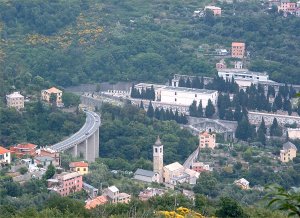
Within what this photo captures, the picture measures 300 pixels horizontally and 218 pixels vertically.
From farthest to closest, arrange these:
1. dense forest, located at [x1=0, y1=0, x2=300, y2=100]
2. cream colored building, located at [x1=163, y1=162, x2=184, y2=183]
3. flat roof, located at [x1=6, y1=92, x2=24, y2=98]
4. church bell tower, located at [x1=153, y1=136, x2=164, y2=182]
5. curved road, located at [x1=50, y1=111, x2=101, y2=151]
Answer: dense forest, located at [x1=0, y1=0, x2=300, y2=100] → flat roof, located at [x1=6, y1=92, x2=24, y2=98] → curved road, located at [x1=50, y1=111, x2=101, y2=151] → church bell tower, located at [x1=153, y1=136, x2=164, y2=182] → cream colored building, located at [x1=163, y1=162, x2=184, y2=183]

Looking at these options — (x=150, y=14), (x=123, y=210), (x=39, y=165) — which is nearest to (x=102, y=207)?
(x=123, y=210)

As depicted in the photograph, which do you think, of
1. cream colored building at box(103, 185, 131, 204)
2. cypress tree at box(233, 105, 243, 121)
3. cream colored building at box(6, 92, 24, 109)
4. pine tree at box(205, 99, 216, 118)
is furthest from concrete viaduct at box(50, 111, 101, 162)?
cypress tree at box(233, 105, 243, 121)

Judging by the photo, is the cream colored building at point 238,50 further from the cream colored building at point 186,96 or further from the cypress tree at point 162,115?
the cypress tree at point 162,115

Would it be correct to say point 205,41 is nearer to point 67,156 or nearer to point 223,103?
point 223,103

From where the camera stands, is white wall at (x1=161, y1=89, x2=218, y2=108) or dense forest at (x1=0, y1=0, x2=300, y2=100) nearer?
white wall at (x1=161, y1=89, x2=218, y2=108)

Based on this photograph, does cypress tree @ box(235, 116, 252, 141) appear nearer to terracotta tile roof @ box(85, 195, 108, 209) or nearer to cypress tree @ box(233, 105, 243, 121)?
cypress tree @ box(233, 105, 243, 121)

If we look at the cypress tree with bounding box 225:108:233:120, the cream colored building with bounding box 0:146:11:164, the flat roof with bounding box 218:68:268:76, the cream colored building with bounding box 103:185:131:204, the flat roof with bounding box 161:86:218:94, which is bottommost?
the cypress tree with bounding box 225:108:233:120
